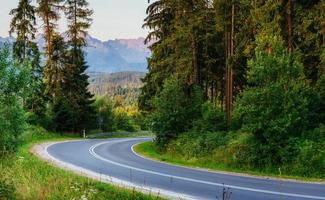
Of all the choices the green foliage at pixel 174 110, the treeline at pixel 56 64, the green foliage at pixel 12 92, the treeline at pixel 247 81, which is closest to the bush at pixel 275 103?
the treeline at pixel 247 81

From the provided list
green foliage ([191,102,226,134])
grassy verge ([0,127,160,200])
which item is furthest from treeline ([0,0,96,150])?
grassy verge ([0,127,160,200])

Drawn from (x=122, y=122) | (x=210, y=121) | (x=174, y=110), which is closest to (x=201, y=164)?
(x=210, y=121)

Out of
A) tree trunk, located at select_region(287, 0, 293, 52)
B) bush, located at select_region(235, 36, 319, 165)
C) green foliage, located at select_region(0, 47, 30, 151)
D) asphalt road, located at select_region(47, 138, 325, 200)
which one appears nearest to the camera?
green foliage, located at select_region(0, 47, 30, 151)

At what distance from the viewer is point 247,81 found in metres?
22.7

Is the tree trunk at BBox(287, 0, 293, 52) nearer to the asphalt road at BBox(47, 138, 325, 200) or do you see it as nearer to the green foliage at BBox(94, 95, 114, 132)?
the asphalt road at BBox(47, 138, 325, 200)

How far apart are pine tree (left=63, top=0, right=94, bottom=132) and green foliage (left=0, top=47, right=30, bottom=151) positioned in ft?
123

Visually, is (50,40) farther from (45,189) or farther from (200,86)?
(45,189)

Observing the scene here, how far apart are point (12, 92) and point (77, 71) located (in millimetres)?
39697

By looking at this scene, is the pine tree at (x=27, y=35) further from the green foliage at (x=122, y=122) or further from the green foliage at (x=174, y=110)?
the green foliage at (x=122, y=122)

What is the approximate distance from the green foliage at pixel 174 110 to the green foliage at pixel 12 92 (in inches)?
685

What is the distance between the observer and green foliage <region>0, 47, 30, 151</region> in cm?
1371

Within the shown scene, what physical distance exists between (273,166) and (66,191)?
13318 millimetres

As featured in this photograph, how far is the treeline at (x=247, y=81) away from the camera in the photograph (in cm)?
2122

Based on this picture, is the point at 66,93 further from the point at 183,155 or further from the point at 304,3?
the point at 304,3
